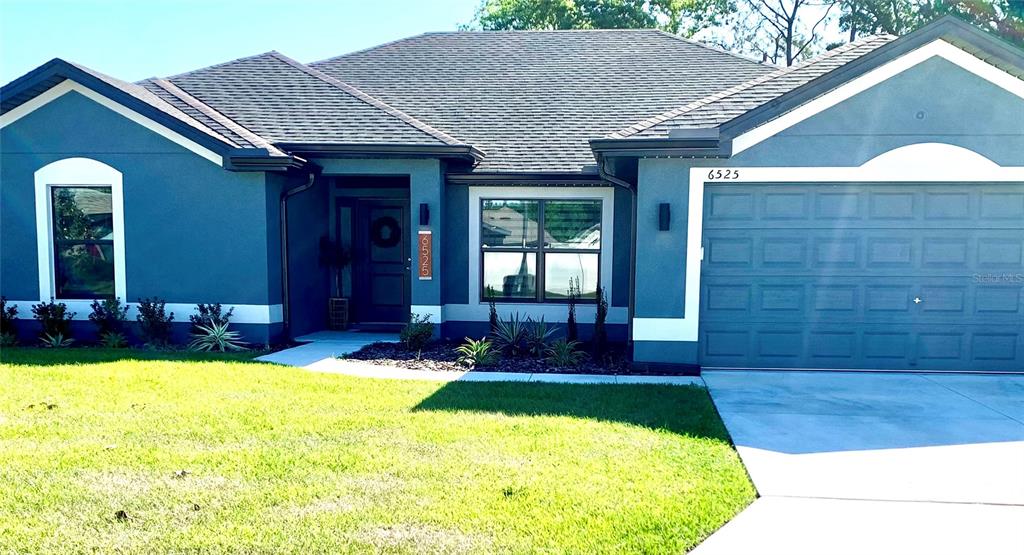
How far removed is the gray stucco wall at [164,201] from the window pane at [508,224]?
3455 mm

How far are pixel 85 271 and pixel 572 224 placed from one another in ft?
25.8

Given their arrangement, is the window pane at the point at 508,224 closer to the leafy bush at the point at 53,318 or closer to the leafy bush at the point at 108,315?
the leafy bush at the point at 108,315

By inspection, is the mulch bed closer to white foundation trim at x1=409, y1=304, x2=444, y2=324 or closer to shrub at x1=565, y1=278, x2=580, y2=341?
white foundation trim at x1=409, y1=304, x2=444, y2=324

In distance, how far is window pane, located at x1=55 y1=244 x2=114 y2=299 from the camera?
10047mm

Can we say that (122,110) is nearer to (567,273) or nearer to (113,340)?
(113,340)

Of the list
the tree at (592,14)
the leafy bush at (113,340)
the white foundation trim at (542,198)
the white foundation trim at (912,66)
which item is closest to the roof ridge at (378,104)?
the white foundation trim at (542,198)

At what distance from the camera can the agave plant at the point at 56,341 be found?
969 centimetres

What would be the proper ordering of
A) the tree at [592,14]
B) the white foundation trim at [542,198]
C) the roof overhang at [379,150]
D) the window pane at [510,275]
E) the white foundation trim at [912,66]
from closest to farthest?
the white foundation trim at [912,66] < the roof overhang at [379,150] < the white foundation trim at [542,198] < the window pane at [510,275] < the tree at [592,14]

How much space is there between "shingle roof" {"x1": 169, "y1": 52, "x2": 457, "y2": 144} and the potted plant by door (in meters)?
2.23

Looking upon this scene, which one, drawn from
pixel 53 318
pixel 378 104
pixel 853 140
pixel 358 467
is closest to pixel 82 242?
pixel 53 318

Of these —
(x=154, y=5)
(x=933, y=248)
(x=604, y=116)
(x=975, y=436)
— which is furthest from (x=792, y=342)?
(x=154, y=5)

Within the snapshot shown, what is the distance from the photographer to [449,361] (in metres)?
8.88

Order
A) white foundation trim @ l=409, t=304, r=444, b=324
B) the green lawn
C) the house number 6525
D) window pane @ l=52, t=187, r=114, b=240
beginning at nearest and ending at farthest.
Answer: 1. the green lawn
2. the house number 6525
3. window pane @ l=52, t=187, r=114, b=240
4. white foundation trim @ l=409, t=304, r=444, b=324

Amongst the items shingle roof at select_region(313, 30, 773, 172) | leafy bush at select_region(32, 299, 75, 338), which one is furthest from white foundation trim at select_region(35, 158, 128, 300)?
shingle roof at select_region(313, 30, 773, 172)
